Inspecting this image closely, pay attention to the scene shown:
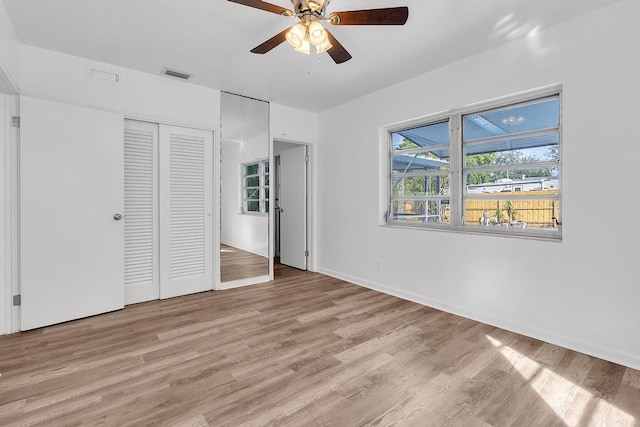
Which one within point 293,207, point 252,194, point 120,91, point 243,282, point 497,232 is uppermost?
point 120,91

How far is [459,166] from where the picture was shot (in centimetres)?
326

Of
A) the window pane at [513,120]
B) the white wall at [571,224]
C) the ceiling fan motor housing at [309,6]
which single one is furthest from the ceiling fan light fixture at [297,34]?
the window pane at [513,120]

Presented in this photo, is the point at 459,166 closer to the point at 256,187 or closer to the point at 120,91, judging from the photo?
the point at 256,187

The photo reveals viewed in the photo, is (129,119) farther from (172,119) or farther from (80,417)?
(80,417)

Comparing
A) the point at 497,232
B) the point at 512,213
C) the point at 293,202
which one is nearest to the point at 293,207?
the point at 293,202

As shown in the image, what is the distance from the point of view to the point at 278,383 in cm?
198

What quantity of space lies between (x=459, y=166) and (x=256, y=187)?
8.70ft

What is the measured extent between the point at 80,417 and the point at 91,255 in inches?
72.1

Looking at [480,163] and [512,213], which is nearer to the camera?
[512,213]

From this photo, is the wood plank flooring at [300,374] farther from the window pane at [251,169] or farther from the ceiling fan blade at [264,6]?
the ceiling fan blade at [264,6]

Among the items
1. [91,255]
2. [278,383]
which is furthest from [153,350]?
[91,255]

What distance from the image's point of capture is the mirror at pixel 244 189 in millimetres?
4094

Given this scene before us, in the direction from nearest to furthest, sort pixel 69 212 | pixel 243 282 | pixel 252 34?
pixel 252 34, pixel 69 212, pixel 243 282

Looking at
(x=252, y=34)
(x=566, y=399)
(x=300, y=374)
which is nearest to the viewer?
(x=566, y=399)
